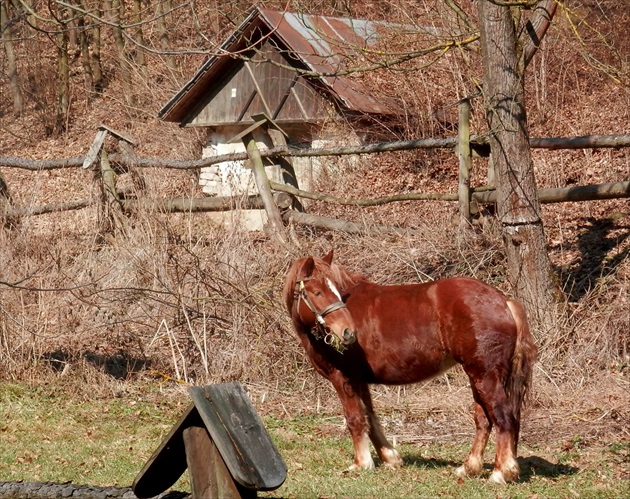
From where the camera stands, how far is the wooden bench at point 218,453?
4.07m

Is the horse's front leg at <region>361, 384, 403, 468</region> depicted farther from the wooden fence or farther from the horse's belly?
the wooden fence

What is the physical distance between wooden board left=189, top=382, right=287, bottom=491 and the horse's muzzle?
105 inches

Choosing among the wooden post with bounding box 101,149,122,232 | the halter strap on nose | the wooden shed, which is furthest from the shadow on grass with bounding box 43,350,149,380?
the wooden shed

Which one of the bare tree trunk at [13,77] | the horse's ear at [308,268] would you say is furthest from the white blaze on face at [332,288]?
the bare tree trunk at [13,77]

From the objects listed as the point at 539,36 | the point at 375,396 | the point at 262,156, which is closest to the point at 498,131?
the point at 539,36

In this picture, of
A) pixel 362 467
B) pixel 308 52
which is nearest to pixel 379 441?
pixel 362 467

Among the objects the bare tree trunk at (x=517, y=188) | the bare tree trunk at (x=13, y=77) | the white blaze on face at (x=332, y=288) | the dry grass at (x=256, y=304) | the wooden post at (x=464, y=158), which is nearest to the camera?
the white blaze on face at (x=332, y=288)

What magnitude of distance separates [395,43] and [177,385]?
342 inches

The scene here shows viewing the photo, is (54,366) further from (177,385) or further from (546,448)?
(546,448)

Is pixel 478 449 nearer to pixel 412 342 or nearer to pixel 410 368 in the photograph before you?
pixel 410 368

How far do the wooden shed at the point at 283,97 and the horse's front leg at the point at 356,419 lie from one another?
833cm

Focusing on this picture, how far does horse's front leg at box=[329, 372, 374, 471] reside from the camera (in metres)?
7.54

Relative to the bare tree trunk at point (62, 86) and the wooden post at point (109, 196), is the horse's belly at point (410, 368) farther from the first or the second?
the bare tree trunk at point (62, 86)

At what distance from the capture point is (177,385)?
425 inches
